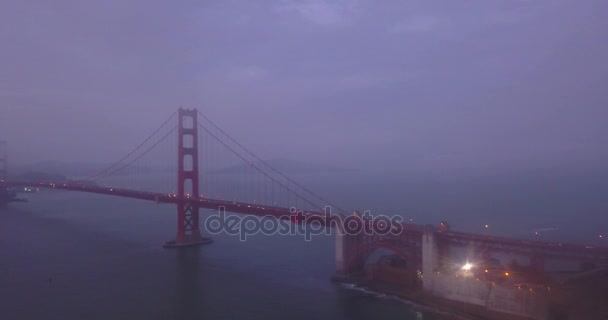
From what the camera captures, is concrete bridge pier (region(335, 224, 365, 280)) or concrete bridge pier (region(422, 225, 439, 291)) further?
concrete bridge pier (region(335, 224, 365, 280))

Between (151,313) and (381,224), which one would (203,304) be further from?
(381,224)

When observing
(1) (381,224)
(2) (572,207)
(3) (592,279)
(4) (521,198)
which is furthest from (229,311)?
(4) (521,198)
